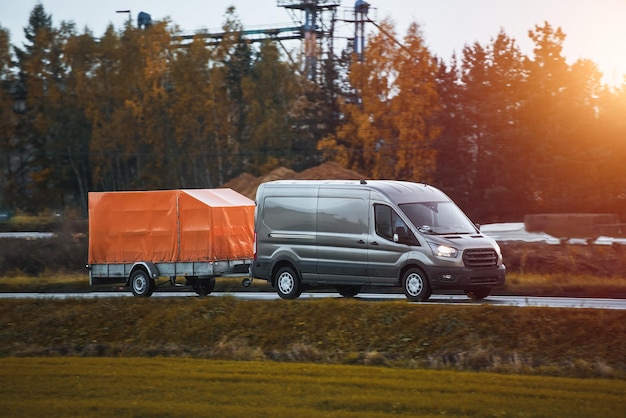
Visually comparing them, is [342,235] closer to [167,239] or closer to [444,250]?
[444,250]

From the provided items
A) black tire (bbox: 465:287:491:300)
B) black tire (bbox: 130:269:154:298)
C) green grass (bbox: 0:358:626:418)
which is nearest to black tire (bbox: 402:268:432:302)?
black tire (bbox: 465:287:491:300)

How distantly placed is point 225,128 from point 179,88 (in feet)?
15.5

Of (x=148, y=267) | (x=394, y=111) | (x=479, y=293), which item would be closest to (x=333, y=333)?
(x=479, y=293)

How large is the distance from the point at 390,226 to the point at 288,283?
2928 mm

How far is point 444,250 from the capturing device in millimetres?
22859

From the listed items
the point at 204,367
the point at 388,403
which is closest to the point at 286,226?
the point at 204,367

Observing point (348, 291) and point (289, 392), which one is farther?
point (348, 291)

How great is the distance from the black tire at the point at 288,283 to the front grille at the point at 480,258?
4.04 m

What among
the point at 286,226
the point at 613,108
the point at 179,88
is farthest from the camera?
the point at 179,88

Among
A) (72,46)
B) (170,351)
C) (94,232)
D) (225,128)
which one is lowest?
(170,351)

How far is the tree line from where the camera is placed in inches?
2889

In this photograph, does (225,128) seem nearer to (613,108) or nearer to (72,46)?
(72,46)

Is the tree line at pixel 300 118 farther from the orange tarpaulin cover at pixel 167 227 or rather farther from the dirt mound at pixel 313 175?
the orange tarpaulin cover at pixel 167 227

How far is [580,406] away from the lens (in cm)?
1308
